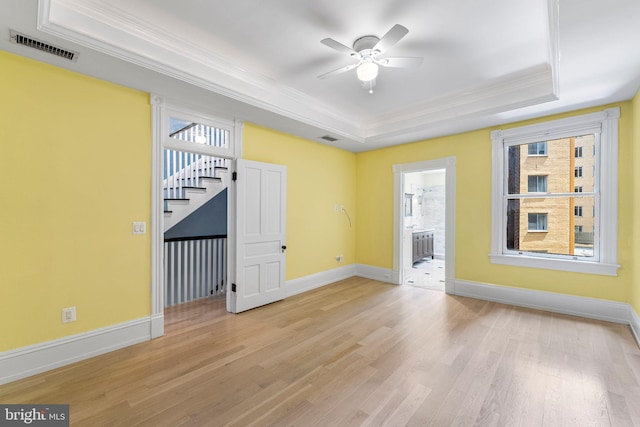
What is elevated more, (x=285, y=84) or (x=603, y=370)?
(x=285, y=84)

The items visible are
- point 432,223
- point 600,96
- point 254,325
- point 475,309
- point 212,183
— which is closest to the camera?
point 600,96

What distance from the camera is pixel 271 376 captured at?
2352 mm

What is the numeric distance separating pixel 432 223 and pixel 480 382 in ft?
21.7

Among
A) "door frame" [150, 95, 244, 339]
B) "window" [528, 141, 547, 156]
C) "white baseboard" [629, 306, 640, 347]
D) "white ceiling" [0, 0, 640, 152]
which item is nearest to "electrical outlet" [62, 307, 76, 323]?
"door frame" [150, 95, 244, 339]

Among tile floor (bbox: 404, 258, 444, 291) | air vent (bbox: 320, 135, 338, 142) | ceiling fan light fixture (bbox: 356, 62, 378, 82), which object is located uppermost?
ceiling fan light fixture (bbox: 356, 62, 378, 82)

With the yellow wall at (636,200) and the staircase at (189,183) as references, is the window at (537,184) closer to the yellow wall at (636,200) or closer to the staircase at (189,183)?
the yellow wall at (636,200)

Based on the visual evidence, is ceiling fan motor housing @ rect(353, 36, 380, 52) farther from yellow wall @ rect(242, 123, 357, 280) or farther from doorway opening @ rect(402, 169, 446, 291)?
doorway opening @ rect(402, 169, 446, 291)

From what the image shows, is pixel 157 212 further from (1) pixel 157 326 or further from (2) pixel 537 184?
(2) pixel 537 184

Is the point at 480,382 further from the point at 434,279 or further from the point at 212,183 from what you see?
the point at 212,183

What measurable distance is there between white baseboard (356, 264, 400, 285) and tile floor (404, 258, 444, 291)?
266mm

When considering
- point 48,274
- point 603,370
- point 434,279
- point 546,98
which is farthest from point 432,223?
point 48,274

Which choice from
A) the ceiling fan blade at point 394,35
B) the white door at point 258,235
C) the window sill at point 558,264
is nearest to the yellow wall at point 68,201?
the white door at point 258,235

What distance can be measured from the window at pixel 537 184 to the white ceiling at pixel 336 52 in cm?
90

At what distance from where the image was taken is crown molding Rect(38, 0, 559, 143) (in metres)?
2.17
